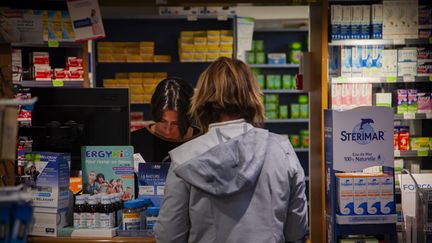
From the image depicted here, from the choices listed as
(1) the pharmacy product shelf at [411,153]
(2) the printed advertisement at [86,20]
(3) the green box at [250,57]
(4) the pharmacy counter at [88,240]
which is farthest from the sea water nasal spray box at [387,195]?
(3) the green box at [250,57]

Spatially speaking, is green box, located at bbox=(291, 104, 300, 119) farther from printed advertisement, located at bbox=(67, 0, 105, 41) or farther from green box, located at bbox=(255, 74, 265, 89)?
printed advertisement, located at bbox=(67, 0, 105, 41)

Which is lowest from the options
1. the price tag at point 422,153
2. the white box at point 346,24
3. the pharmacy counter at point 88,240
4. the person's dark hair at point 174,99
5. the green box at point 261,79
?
the pharmacy counter at point 88,240

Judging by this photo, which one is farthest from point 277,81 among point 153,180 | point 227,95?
point 227,95

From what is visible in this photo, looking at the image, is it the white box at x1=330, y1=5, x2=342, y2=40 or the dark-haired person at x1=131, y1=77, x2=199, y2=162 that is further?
the white box at x1=330, y1=5, x2=342, y2=40

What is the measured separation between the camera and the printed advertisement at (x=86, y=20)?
14.6 ft

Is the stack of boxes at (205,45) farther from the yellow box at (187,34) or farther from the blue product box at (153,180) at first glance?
the blue product box at (153,180)

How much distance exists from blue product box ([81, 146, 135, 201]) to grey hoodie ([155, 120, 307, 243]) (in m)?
0.77

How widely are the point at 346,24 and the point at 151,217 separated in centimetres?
282

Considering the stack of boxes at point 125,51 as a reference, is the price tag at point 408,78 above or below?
below

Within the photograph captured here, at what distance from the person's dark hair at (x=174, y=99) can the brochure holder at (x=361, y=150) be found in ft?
3.68

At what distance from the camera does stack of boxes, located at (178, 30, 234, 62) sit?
25.3ft

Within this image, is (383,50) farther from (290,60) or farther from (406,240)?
(290,60)

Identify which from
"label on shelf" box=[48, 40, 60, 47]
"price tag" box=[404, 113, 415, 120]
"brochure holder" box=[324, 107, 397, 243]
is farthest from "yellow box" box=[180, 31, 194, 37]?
"brochure holder" box=[324, 107, 397, 243]

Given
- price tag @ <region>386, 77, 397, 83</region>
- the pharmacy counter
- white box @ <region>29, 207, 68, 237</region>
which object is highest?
price tag @ <region>386, 77, 397, 83</region>
